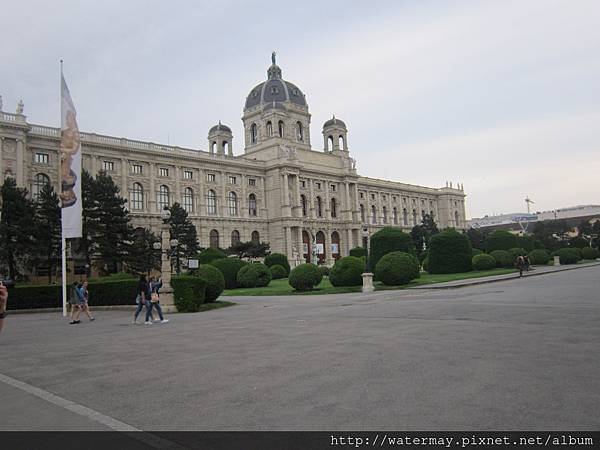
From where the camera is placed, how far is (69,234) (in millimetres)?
20906

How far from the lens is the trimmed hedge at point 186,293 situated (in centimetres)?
2058

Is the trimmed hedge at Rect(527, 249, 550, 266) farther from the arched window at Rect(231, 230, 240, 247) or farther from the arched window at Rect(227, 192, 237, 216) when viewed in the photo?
the arched window at Rect(227, 192, 237, 216)

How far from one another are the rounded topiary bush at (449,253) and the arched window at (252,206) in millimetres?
37723

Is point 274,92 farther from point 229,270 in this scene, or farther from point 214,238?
point 229,270

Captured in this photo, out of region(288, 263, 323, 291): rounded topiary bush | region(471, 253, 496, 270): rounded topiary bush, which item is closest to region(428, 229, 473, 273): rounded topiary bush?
region(471, 253, 496, 270): rounded topiary bush

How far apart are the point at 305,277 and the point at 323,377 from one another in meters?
22.9

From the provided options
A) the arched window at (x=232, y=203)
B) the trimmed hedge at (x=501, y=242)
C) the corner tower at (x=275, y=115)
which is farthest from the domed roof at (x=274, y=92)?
the trimmed hedge at (x=501, y=242)

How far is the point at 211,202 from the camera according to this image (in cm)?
6906

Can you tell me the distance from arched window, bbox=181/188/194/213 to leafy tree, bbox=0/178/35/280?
86.8 feet

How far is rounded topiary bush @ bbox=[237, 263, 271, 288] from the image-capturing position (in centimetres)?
3581

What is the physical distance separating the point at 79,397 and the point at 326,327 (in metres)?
6.93

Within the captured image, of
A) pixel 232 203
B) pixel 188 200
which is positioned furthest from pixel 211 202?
pixel 188 200

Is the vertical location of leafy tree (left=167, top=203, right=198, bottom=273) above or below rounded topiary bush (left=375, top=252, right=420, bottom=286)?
above
